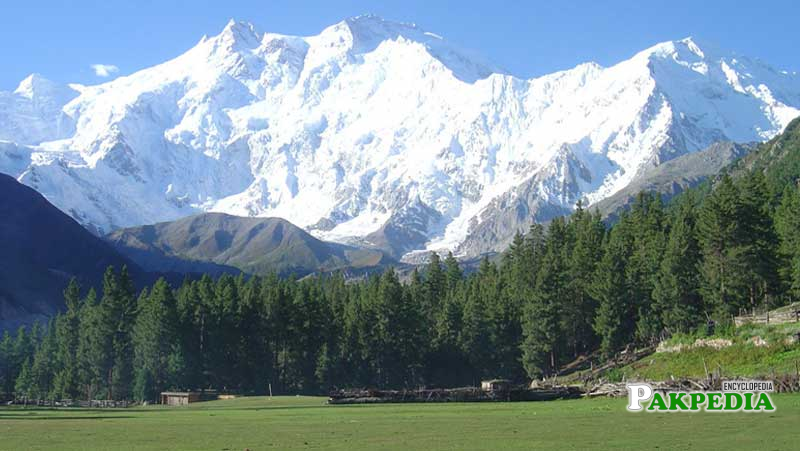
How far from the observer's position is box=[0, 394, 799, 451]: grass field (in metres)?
40.4

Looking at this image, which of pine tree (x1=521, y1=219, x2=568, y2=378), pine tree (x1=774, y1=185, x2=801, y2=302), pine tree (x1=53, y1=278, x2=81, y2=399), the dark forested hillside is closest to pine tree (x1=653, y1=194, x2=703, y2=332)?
the dark forested hillside

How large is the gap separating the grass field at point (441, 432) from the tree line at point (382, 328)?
56110 mm

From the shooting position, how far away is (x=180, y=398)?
10881cm

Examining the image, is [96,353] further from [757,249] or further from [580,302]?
[757,249]

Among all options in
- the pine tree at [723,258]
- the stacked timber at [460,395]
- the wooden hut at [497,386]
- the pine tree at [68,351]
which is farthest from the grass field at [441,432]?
the pine tree at [68,351]

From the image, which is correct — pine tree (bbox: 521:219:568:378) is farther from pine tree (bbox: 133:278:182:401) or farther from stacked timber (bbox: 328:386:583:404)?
pine tree (bbox: 133:278:182:401)

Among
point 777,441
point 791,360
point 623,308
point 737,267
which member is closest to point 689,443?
point 777,441

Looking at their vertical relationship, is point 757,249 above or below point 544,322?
above

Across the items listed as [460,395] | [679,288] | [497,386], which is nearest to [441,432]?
[460,395]

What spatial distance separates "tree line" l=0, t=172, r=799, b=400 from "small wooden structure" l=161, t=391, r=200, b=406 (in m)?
9.33

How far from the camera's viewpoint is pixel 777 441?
3850 cm

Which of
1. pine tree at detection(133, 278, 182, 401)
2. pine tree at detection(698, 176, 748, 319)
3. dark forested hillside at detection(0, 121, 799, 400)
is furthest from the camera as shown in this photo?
pine tree at detection(133, 278, 182, 401)

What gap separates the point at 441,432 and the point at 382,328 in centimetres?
8624

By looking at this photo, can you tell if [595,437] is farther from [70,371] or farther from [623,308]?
[70,371]
